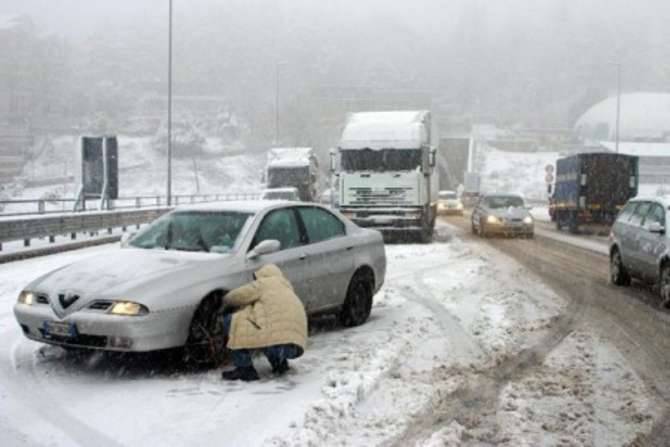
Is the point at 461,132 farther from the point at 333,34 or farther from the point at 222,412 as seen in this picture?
the point at 222,412

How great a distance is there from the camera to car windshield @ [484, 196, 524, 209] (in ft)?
→ 90.0

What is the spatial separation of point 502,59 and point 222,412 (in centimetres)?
18309

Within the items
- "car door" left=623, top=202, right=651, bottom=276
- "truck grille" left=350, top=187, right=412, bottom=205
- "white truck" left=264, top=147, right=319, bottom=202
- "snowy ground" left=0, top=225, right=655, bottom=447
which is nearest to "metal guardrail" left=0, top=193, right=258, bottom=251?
"truck grille" left=350, top=187, right=412, bottom=205

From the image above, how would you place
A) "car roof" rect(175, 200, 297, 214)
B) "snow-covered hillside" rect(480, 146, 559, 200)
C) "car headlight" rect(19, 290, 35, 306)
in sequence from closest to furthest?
"car headlight" rect(19, 290, 35, 306)
"car roof" rect(175, 200, 297, 214)
"snow-covered hillside" rect(480, 146, 559, 200)

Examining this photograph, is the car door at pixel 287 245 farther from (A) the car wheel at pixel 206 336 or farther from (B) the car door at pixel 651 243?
(B) the car door at pixel 651 243

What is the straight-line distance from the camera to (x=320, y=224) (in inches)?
359

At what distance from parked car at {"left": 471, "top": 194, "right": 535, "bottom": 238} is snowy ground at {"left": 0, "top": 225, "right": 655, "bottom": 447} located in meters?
17.0

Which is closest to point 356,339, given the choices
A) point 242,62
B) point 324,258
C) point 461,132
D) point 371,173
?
point 324,258

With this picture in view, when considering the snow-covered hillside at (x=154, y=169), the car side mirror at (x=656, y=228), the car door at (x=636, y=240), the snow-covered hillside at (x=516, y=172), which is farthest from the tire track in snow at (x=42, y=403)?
the snow-covered hillside at (x=516, y=172)

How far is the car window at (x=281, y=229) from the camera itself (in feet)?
26.3

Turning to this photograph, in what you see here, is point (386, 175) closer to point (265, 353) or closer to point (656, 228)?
point (656, 228)

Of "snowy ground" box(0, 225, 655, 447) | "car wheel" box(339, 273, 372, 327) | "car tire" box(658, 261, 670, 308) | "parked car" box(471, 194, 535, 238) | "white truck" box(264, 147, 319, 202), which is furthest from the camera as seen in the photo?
"white truck" box(264, 147, 319, 202)

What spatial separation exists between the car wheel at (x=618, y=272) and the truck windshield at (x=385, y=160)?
31.4ft

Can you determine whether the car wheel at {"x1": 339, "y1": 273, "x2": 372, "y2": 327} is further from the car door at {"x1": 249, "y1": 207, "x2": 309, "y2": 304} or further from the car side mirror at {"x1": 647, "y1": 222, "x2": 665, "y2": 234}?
the car side mirror at {"x1": 647, "y1": 222, "x2": 665, "y2": 234}
